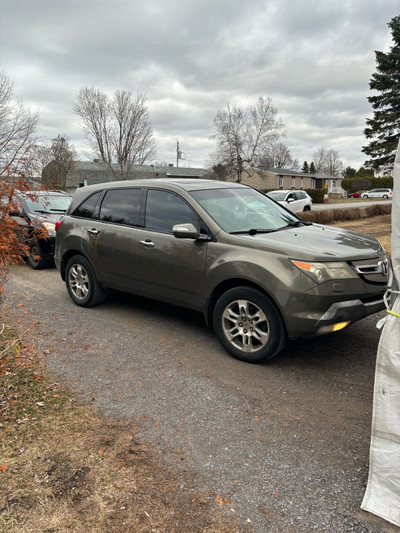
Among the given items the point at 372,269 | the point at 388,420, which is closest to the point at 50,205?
the point at 372,269

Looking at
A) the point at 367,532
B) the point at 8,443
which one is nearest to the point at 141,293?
the point at 8,443

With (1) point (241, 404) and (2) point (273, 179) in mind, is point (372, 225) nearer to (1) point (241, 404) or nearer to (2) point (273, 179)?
(1) point (241, 404)

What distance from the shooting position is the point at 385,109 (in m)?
45.9

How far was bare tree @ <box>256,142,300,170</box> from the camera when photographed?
60.2 meters

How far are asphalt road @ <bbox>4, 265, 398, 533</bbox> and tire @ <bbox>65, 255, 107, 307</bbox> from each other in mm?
286

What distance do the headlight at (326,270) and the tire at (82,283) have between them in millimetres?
3115

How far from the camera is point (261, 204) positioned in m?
5.14

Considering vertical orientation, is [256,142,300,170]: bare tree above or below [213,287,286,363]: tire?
above

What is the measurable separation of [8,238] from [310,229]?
324 cm

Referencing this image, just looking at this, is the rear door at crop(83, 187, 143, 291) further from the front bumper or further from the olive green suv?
the front bumper

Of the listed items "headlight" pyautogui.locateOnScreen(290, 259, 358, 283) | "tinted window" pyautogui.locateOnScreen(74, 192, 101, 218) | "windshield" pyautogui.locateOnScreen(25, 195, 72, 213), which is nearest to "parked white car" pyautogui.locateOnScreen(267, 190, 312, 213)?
"windshield" pyautogui.locateOnScreen(25, 195, 72, 213)

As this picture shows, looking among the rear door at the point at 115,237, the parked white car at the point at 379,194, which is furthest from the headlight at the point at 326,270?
the parked white car at the point at 379,194

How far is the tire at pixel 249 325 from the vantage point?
151 inches

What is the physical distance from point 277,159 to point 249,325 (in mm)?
88580
